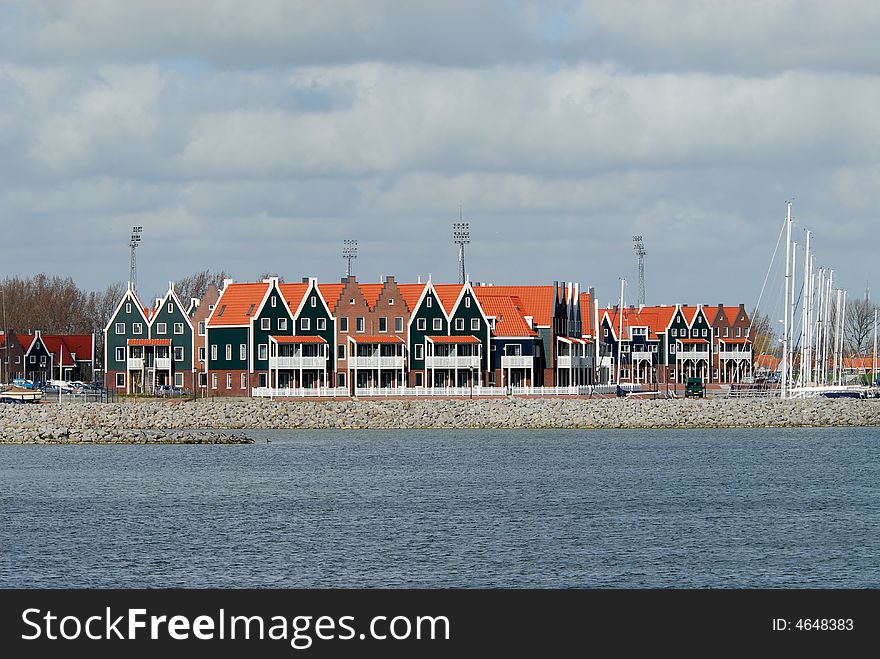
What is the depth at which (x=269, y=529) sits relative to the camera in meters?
38.9

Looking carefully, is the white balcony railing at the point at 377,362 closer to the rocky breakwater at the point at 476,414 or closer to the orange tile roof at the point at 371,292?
the orange tile roof at the point at 371,292

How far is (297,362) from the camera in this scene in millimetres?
94688

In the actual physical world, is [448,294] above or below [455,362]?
above

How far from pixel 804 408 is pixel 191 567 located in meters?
56.8

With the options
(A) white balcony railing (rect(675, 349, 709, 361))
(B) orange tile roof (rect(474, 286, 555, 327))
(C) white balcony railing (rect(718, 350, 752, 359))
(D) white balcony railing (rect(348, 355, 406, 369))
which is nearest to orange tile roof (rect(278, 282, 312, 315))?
(D) white balcony railing (rect(348, 355, 406, 369))

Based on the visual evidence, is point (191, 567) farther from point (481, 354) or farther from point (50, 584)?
A: point (481, 354)

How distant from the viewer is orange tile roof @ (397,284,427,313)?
95500 millimetres

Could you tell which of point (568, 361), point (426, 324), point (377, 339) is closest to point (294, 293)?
point (377, 339)

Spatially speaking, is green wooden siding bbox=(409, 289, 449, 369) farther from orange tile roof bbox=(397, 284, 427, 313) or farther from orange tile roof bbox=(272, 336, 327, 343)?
orange tile roof bbox=(272, 336, 327, 343)

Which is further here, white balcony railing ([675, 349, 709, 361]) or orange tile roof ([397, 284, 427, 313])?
white balcony railing ([675, 349, 709, 361])

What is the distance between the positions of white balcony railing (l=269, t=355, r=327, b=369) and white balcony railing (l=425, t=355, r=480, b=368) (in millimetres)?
6366

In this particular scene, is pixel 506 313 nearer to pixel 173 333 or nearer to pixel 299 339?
pixel 299 339

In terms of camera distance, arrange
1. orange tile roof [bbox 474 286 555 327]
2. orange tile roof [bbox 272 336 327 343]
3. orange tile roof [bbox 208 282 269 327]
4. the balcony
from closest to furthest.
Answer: orange tile roof [bbox 272 336 327 343] < orange tile roof [bbox 208 282 269 327] < orange tile roof [bbox 474 286 555 327] < the balcony

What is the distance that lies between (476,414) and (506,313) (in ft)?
53.9
